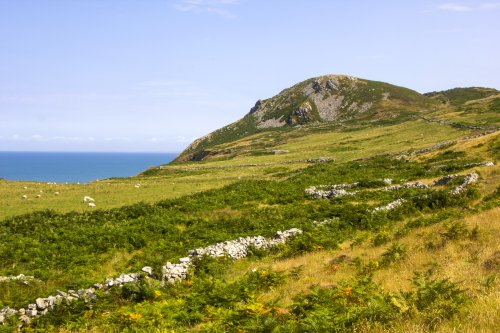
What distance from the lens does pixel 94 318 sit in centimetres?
1466

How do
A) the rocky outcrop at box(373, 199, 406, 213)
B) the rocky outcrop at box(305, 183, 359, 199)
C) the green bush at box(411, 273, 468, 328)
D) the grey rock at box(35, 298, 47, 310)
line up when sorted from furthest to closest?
the rocky outcrop at box(305, 183, 359, 199), the rocky outcrop at box(373, 199, 406, 213), the grey rock at box(35, 298, 47, 310), the green bush at box(411, 273, 468, 328)

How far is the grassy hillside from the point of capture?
10.4m

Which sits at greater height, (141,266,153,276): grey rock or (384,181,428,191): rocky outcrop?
(384,181,428,191): rocky outcrop

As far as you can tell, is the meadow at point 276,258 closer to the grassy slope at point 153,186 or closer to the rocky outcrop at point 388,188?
the grassy slope at point 153,186

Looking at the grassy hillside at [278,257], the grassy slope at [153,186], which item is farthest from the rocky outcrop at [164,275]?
the grassy slope at [153,186]

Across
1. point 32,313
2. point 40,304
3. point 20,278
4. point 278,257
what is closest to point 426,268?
point 278,257

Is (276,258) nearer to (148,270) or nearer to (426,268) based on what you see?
(148,270)

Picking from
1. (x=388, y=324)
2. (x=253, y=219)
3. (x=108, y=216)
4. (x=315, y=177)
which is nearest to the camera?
(x=388, y=324)

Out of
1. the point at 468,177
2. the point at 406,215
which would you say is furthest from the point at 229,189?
the point at 468,177

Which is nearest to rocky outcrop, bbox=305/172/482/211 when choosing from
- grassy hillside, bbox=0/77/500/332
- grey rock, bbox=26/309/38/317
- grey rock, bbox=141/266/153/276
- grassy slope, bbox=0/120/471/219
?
grassy hillside, bbox=0/77/500/332

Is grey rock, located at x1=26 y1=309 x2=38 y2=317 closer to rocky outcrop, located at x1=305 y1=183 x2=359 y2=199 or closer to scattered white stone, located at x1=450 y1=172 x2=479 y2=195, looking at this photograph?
rocky outcrop, located at x1=305 y1=183 x2=359 y2=199

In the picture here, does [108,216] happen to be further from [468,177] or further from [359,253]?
[468,177]

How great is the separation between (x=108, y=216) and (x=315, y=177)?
85.9 ft

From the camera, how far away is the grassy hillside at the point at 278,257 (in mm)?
10438
